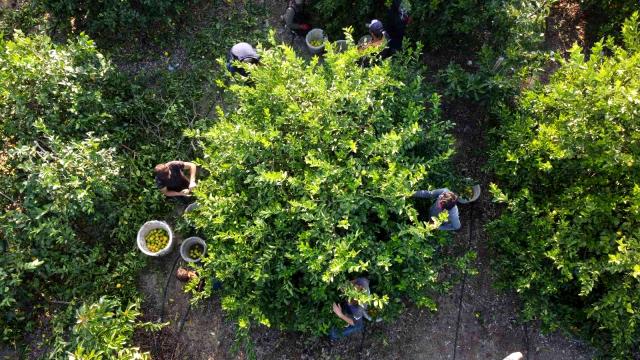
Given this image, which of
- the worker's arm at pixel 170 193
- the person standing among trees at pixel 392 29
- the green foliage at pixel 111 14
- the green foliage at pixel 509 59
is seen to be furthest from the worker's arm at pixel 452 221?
the green foliage at pixel 111 14

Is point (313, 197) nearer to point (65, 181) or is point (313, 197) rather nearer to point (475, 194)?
point (475, 194)

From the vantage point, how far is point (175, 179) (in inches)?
228

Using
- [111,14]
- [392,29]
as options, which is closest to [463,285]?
[392,29]

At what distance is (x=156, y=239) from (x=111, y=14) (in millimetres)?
3671

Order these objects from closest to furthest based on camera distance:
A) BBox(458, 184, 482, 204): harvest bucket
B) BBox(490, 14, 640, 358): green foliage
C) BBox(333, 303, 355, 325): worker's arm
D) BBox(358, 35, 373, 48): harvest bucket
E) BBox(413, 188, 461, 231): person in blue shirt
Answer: BBox(490, 14, 640, 358): green foliage
BBox(333, 303, 355, 325): worker's arm
BBox(413, 188, 461, 231): person in blue shirt
BBox(458, 184, 482, 204): harvest bucket
BBox(358, 35, 373, 48): harvest bucket

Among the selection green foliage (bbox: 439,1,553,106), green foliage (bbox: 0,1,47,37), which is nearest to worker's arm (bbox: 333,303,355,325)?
green foliage (bbox: 439,1,553,106)

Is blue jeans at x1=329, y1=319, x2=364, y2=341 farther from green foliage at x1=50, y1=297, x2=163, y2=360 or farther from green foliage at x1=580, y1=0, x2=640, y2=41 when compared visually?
green foliage at x1=580, y1=0, x2=640, y2=41

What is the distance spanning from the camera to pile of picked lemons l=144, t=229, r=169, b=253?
5886 millimetres

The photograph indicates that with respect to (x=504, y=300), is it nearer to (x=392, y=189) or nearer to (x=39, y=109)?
(x=392, y=189)

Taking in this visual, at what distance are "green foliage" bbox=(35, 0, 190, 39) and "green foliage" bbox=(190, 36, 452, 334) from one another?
2984 millimetres

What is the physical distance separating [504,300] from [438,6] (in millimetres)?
4322

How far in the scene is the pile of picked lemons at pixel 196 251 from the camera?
19.1 ft

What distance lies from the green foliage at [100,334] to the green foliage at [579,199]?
4731 mm

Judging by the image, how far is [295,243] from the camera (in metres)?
4.48
